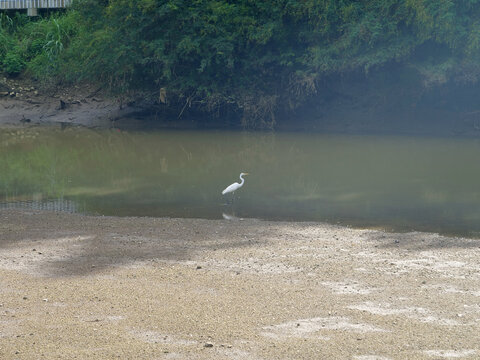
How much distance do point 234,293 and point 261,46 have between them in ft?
63.8

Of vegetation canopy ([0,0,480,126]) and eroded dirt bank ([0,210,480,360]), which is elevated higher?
vegetation canopy ([0,0,480,126])

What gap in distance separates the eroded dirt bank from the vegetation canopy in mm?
14422

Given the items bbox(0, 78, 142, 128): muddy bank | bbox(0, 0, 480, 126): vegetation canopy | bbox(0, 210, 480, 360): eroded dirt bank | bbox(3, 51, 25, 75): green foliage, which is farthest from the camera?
bbox(3, 51, 25, 75): green foliage

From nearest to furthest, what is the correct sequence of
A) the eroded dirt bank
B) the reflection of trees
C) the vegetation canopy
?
the eroded dirt bank < the reflection of trees < the vegetation canopy

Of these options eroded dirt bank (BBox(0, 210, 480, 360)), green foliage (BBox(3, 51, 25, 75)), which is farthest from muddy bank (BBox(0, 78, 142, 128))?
eroded dirt bank (BBox(0, 210, 480, 360))

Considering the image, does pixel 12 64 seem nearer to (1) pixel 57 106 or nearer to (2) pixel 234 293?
(1) pixel 57 106

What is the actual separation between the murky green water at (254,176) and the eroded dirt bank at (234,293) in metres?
2.19

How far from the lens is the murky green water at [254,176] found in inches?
535

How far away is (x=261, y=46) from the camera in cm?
2639

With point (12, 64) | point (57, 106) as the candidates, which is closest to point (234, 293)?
point (57, 106)

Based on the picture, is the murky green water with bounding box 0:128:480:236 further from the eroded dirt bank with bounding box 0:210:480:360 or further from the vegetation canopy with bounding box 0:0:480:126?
the eroded dirt bank with bounding box 0:210:480:360

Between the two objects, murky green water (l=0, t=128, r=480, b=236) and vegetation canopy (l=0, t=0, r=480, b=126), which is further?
vegetation canopy (l=0, t=0, r=480, b=126)

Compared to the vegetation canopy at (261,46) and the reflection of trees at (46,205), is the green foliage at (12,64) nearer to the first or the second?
the vegetation canopy at (261,46)

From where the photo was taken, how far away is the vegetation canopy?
24.5 meters
